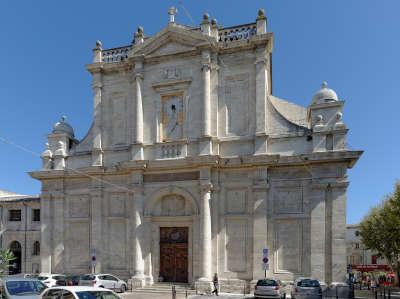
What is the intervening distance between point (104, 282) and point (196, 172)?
907cm

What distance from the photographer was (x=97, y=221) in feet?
88.0

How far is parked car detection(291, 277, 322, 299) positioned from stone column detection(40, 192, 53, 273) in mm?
18384

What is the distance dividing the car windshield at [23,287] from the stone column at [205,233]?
36.8 ft

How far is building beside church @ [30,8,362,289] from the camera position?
74.8 feet

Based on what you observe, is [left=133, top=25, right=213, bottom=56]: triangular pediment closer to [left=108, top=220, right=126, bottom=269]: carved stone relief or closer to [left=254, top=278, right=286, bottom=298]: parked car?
[left=108, top=220, right=126, bottom=269]: carved stone relief

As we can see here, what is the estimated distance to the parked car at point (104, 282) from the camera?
74.1 feet

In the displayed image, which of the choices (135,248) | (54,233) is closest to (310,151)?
(135,248)

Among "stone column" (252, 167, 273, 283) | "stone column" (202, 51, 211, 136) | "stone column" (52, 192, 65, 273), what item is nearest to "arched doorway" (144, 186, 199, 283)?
"stone column" (252, 167, 273, 283)

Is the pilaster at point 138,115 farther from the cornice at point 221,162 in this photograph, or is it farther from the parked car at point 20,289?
the parked car at point 20,289

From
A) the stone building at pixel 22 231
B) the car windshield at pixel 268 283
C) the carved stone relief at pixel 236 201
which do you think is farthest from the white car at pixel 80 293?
the stone building at pixel 22 231

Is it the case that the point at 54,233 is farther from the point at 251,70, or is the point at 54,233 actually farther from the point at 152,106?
the point at 251,70

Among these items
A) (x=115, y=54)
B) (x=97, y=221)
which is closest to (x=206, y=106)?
(x=115, y=54)

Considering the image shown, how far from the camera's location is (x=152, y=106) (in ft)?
88.4

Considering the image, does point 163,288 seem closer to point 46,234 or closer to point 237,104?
point 46,234
